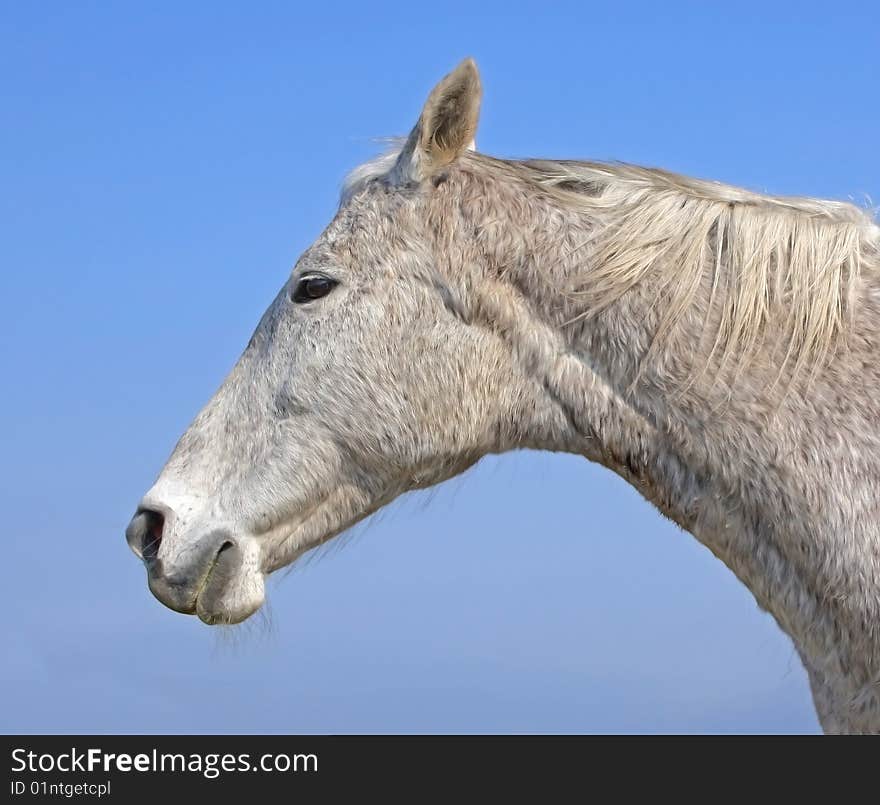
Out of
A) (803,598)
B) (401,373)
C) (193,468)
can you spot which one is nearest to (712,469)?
(803,598)

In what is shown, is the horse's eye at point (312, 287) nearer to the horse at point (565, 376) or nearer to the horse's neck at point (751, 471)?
the horse at point (565, 376)

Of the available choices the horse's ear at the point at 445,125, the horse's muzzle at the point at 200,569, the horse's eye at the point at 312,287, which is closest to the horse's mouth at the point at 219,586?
the horse's muzzle at the point at 200,569

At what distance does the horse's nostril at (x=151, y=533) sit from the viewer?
4285mm

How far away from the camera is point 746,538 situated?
12.2ft

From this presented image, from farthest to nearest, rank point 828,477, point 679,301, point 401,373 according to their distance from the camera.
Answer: point 401,373
point 679,301
point 828,477

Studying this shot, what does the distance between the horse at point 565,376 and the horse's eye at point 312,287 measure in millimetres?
11

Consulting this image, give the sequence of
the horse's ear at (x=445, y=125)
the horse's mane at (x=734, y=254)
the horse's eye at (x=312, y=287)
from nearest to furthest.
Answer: the horse's mane at (x=734, y=254), the horse's ear at (x=445, y=125), the horse's eye at (x=312, y=287)

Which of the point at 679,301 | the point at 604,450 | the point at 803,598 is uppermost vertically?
the point at 679,301

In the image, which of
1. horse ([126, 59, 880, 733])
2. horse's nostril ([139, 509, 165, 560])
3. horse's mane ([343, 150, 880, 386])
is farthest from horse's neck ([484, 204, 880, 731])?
horse's nostril ([139, 509, 165, 560])

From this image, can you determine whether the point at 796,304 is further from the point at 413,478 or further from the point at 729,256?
the point at 413,478

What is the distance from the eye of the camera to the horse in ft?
11.9

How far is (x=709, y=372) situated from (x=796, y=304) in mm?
374

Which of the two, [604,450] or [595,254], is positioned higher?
[595,254]

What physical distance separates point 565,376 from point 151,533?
5.60 ft
